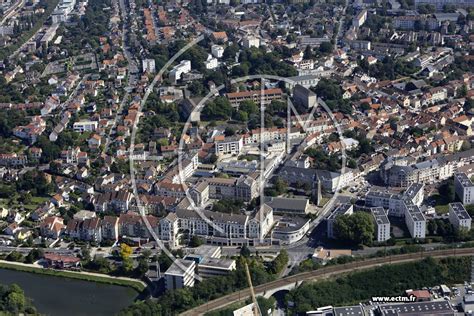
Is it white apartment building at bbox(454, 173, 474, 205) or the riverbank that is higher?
white apartment building at bbox(454, 173, 474, 205)

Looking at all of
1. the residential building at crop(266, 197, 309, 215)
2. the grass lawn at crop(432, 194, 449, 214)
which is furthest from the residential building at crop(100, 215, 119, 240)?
the grass lawn at crop(432, 194, 449, 214)

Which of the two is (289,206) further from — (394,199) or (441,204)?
(441,204)

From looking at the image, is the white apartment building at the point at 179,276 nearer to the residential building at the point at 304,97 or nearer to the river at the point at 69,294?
the river at the point at 69,294

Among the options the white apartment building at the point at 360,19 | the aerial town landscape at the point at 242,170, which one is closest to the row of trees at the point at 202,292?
the aerial town landscape at the point at 242,170

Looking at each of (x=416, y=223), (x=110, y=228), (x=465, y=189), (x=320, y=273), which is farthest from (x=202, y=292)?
(x=465, y=189)

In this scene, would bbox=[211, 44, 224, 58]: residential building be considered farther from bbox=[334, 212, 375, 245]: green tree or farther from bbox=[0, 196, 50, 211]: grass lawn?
bbox=[334, 212, 375, 245]: green tree

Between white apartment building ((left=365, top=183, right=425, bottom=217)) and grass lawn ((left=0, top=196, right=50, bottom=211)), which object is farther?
grass lawn ((left=0, top=196, right=50, bottom=211))
